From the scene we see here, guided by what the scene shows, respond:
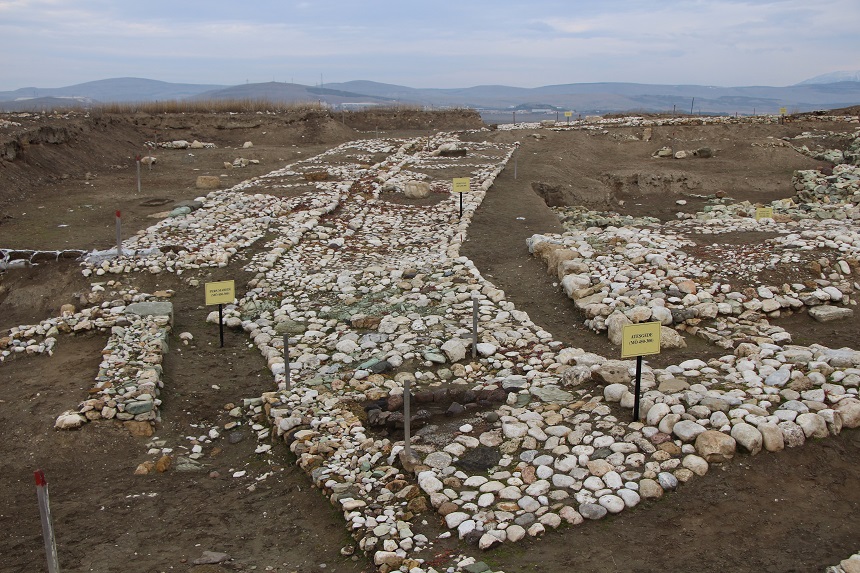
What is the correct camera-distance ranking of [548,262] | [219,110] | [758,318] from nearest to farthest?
[758,318] → [548,262] → [219,110]

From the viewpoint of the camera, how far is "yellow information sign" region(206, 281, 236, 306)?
872cm

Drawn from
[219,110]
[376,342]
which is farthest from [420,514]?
[219,110]

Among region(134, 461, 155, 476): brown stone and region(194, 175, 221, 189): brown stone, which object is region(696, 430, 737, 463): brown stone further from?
region(194, 175, 221, 189): brown stone

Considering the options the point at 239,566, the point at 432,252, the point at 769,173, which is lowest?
the point at 239,566

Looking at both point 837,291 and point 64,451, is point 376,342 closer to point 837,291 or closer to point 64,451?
point 64,451

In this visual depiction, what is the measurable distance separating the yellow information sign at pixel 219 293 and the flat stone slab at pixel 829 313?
7.94 m

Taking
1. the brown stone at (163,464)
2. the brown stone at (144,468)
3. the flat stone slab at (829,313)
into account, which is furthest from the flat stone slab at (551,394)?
the flat stone slab at (829,313)

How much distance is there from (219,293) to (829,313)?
27.1ft

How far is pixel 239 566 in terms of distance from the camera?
492 centimetres

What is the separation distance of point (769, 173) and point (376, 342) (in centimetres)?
1850

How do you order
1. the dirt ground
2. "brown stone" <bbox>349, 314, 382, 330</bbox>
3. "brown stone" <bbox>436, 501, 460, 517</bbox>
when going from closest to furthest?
the dirt ground < "brown stone" <bbox>436, 501, 460, 517</bbox> < "brown stone" <bbox>349, 314, 382, 330</bbox>

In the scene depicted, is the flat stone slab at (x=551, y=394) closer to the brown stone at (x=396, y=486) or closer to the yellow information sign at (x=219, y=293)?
the brown stone at (x=396, y=486)

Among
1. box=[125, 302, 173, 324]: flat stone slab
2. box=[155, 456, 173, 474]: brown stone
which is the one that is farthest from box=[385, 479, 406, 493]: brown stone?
box=[125, 302, 173, 324]: flat stone slab

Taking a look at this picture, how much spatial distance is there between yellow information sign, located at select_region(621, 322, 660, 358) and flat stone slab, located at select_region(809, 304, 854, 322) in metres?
3.84
